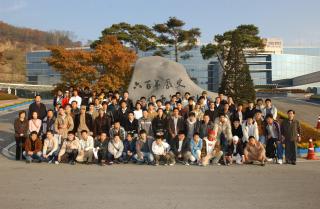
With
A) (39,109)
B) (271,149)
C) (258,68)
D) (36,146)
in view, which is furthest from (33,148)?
(258,68)

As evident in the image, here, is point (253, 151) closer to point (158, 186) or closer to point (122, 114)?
point (158, 186)

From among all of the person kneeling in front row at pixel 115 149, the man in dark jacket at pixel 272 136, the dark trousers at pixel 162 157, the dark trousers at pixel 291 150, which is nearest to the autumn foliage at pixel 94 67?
the person kneeling in front row at pixel 115 149

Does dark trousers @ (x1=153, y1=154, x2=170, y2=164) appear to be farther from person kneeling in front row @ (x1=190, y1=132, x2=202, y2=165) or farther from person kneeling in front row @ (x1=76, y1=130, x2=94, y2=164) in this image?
person kneeling in front row @ (x1=76, y1=130, x2=94, y2=164)

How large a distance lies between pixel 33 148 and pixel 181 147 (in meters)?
3.79

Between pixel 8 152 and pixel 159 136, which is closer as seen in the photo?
pixel 159 136

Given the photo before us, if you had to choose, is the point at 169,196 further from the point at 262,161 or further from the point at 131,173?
the point at 262,161

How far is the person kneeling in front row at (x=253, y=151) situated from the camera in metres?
9.02

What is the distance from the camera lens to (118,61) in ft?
76.0

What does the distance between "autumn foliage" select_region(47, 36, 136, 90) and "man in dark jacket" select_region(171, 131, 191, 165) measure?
13130mm

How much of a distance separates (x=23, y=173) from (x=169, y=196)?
11.9ft

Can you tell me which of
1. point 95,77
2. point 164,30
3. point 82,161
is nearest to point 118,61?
point 95,77

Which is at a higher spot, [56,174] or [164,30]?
[164,30]

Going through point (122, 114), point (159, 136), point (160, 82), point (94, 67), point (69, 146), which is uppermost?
point (94, 67)

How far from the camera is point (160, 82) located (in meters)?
15.9
